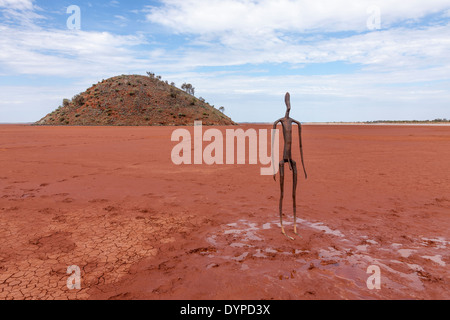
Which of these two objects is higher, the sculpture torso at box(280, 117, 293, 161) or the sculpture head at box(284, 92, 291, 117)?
the sculpture head at box(284, 92, 291, 117)

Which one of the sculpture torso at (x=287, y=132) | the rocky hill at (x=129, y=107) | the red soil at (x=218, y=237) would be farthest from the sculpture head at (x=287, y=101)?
the rocky hill at (x=129, y=107)

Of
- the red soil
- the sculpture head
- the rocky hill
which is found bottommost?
the red soil

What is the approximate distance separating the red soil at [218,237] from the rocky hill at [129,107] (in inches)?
1776

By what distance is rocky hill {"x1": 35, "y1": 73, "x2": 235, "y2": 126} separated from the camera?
175ft

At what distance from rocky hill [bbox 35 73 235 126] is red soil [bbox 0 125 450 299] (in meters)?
45.1

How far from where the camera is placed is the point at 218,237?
527cm

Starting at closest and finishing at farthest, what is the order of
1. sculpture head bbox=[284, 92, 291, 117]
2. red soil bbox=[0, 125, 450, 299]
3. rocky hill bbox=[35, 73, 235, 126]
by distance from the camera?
red soil bbox=[0, 125, 450, 299], sculpture head bbox=[284, 92, 291, 117], rocky hill bbox=[35, 73, 235, 126]

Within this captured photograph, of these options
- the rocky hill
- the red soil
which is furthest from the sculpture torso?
the rocky hill

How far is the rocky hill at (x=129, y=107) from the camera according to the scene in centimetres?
5328

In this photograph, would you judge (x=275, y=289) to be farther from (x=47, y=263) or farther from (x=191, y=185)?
(x=191, y=185)

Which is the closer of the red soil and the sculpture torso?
the red soil

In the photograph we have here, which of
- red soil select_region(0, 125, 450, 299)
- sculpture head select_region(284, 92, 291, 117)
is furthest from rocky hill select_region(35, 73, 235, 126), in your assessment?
sculpture head select_region(284, 92, 291, 117)

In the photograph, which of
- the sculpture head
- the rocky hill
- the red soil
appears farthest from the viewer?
the rocky hill

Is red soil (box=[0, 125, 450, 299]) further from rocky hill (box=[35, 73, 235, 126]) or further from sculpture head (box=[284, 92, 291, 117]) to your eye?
rocky hill (box=[35, 73, 235, 126])
